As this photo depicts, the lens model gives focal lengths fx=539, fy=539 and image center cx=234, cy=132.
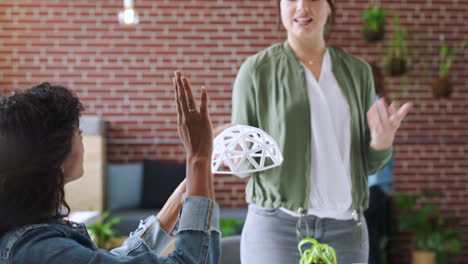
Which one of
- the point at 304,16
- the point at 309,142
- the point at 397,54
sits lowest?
the point at 309,142

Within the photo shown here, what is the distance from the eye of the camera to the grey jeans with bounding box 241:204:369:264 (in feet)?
5.32

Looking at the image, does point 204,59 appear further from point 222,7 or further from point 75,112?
point 75,112

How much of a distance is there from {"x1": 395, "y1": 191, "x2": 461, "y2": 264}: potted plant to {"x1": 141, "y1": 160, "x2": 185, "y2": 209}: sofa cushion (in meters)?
2.08

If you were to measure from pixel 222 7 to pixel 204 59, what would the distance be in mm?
532

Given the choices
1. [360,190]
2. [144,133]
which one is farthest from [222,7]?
[360,190]

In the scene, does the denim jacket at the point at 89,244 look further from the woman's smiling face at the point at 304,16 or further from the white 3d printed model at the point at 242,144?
the woman's smiling face at the point at 304,16

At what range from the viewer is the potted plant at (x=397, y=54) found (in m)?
5.06

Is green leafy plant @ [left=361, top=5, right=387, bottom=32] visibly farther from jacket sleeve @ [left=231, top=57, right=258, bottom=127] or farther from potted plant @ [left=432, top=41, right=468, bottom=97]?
jacket sleeve @ [left=231, top=57, right=258, bottom=127]

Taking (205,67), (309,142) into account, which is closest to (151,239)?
(309,142)

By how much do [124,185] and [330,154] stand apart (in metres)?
3.72

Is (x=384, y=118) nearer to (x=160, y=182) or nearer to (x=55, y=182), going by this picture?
(x=55, y=182)

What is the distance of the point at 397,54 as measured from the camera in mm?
5133

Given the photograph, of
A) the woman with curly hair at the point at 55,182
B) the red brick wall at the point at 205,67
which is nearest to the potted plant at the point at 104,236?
the red brick wall at the point at 205,67

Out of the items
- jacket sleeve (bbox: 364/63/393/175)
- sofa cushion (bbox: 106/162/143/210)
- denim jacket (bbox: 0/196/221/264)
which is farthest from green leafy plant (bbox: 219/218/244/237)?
denim jacket (bbox: 0/196/221/264)
